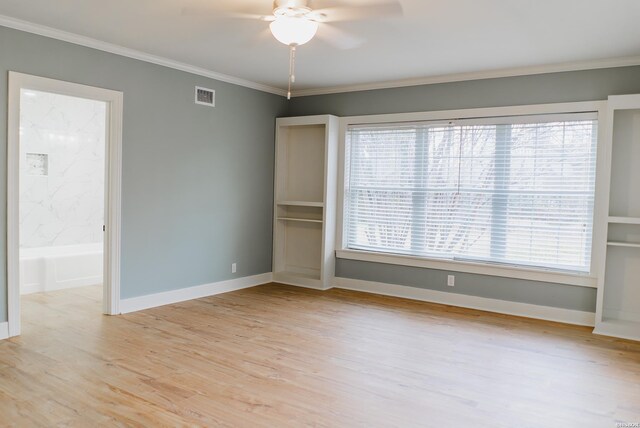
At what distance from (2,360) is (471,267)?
173 inches

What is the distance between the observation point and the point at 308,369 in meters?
3.47

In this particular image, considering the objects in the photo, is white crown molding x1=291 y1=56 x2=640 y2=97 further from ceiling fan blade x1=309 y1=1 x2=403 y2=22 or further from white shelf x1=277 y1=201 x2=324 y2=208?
ceiling fan blade x1=309 y1=1 x2=403 y2=22

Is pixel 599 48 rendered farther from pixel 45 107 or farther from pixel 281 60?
pixel 45 107

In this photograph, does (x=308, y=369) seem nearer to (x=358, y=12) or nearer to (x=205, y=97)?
(x=358, y=12)

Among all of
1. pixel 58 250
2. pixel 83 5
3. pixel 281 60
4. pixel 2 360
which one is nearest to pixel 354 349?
pixel 2 360

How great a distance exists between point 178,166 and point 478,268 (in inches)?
136

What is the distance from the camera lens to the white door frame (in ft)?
12.9

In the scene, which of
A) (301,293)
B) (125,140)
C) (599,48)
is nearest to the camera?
(599,48)

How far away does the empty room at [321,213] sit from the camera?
10.5 feet

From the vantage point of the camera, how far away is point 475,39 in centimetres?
405

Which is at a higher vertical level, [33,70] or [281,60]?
[281,60]

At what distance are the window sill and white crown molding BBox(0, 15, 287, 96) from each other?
8.18 ft

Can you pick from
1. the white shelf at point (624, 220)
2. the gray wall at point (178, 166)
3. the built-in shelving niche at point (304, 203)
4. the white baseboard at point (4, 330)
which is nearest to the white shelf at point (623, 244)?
the white shelf at point (624, 220)

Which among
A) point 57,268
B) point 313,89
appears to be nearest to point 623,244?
point 313,89
